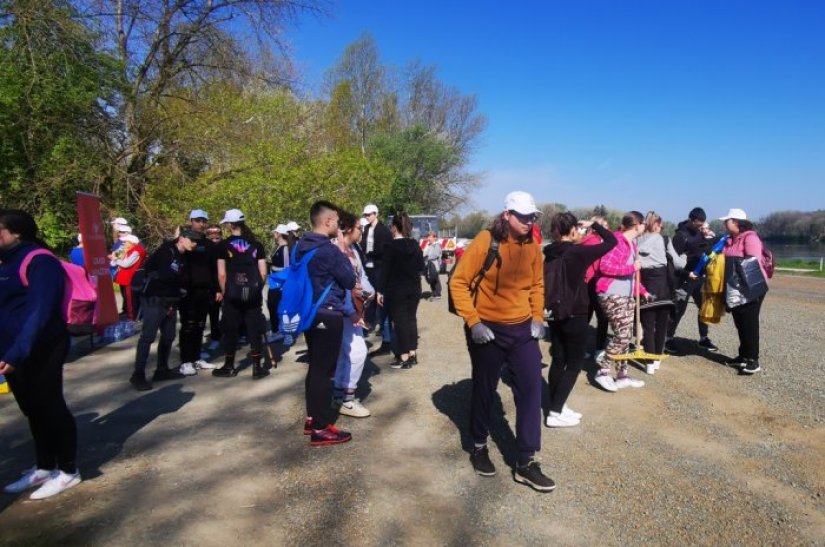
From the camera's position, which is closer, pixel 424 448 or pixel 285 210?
pixel 424 448

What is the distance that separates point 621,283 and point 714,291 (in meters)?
1.90

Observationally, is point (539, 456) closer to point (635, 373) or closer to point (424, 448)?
point (424, 448)

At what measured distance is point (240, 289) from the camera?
5609 mm

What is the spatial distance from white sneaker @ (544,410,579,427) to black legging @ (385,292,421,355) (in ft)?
7.28

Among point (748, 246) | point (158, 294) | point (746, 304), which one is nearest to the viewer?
point (158, 294)

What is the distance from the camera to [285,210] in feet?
44.4

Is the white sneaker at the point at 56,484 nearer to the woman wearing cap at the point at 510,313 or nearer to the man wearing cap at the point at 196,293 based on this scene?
A: the man wearing cap at the point at 196,293

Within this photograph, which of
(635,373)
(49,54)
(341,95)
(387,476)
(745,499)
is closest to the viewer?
(745,499)

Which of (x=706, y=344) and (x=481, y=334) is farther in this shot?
(x=706, y=344)

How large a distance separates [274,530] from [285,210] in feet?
37.2

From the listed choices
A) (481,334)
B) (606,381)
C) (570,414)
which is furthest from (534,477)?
(606,381)

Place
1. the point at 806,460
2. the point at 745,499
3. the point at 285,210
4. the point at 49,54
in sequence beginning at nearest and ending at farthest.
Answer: the point at 745,499 → the point at 806,460 → the point at 49,54 → the point at 285,210

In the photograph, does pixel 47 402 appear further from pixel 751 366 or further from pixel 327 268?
pixel 751 366

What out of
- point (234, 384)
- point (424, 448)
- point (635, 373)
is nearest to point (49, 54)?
point (234, 384)
